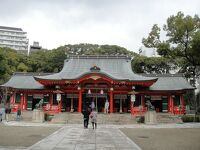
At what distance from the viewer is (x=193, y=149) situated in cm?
1228

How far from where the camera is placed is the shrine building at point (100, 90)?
33.8m

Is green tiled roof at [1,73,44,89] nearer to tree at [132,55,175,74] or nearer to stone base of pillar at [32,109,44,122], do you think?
stone base of pillar at [32,109,44,122]

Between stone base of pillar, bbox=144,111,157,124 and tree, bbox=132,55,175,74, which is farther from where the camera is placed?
tree, bbox=132,55,175,74

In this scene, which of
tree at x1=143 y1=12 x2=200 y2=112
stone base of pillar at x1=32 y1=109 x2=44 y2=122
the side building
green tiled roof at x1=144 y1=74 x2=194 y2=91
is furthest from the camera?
the side building

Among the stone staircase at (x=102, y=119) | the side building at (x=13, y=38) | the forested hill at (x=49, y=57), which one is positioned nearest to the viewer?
the stone staircase at (x=102, y=119)

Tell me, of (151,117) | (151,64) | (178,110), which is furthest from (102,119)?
(151,64)

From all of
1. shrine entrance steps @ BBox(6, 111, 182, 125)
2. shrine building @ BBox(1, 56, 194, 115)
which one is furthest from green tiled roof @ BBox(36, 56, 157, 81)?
shrine entrance steps @ BBox(6, 111, 182, 125)

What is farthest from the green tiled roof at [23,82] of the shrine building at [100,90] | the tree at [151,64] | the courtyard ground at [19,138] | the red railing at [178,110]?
the tree at [151,64]

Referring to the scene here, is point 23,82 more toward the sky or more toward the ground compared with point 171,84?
more toward the sky

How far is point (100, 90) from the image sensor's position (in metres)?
34.9

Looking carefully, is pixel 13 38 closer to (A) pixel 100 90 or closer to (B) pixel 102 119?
(A) pixel 100 90

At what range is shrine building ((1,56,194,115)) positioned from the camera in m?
33.8

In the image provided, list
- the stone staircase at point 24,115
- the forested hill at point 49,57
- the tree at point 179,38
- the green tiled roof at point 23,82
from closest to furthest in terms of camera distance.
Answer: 1. the tree at point 179,38
2. the stone staircase at point 24,115
3. the green tiled roof at point 23,82
4. the forested hill at point 49,57

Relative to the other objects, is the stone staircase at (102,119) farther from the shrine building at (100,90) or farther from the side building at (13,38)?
the side building at (13,38)
